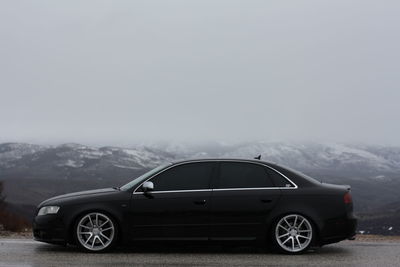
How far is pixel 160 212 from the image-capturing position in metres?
8.70

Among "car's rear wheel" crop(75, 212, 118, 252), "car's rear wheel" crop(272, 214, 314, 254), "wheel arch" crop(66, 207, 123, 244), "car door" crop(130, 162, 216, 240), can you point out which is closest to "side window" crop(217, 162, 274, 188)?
"car door" crop(130, 162, 216, 240)

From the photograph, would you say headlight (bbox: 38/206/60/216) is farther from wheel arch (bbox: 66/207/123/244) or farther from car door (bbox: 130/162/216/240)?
car door (bbox: 130/162/216/240)

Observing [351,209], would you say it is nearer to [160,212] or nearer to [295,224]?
[295,224]

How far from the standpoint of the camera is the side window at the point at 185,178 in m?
8.92

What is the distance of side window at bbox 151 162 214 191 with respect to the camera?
8.92 m

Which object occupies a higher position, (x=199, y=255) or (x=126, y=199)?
(x=126, y=199)

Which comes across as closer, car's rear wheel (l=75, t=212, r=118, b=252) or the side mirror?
the side mirror

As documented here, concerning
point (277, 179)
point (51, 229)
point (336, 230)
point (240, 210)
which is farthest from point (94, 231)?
point (336, 230)

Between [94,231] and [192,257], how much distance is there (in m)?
1.50

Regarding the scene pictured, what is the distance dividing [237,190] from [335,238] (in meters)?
1.61

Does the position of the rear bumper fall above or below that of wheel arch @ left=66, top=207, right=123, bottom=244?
below

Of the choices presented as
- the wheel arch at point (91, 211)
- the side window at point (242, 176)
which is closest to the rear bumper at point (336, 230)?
the side window at point (242, 176)

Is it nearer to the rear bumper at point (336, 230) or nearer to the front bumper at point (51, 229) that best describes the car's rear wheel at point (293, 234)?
the rear bumper at point (336, 230)

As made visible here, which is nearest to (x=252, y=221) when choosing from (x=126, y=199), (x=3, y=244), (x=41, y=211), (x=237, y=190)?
(x=237, y=190)
